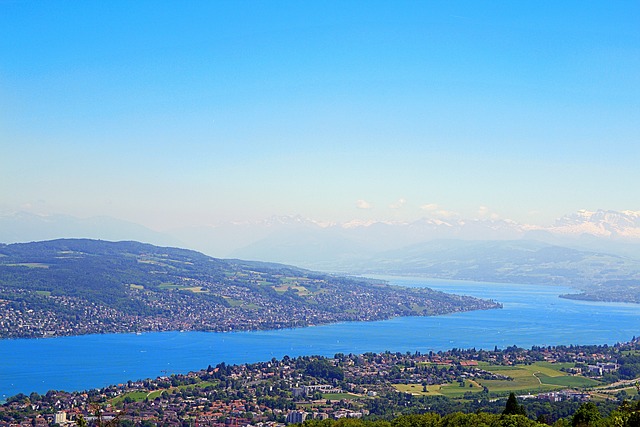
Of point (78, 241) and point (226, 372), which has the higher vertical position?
point (78, 241)

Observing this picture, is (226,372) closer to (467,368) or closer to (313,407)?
(313,407)

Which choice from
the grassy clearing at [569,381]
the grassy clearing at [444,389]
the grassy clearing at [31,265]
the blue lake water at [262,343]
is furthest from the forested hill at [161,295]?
the grassy clearing at [569,381]

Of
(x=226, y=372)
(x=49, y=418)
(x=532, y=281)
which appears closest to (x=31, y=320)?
(x=226, y=372)

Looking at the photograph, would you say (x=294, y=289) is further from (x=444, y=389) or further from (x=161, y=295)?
(x=444, y=389)

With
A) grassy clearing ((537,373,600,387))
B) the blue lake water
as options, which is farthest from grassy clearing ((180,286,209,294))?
grassy clearing ((537,373,600,387))

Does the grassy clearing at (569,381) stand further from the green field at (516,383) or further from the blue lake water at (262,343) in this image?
the blue lake water at (262,343)

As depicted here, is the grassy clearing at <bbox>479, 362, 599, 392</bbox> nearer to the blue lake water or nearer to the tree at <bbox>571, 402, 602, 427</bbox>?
the blue lake water
